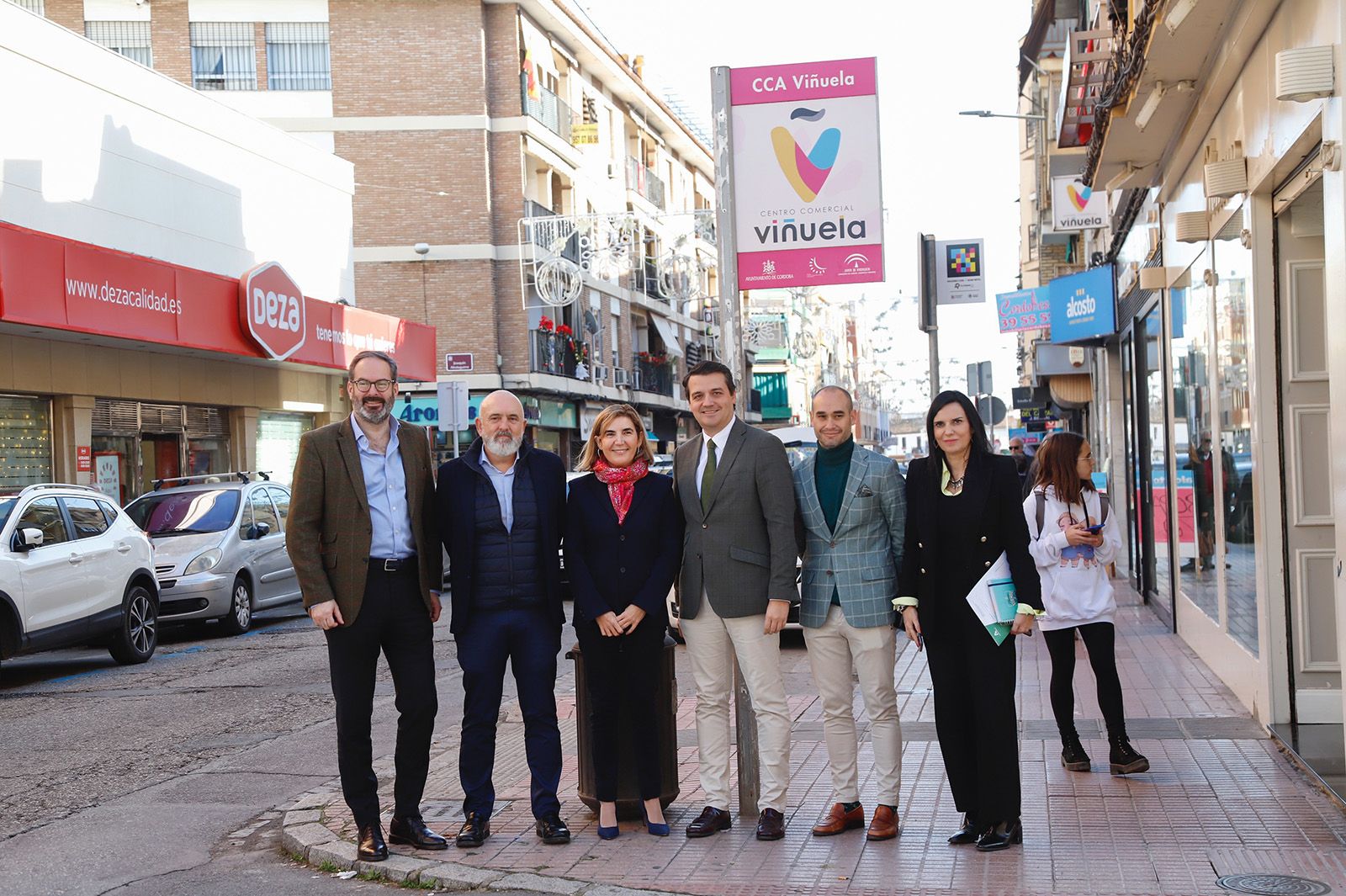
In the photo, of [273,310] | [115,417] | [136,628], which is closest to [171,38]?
[273,310]

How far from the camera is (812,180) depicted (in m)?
7.62

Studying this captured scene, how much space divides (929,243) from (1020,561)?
5.10 m

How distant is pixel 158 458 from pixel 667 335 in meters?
30.4

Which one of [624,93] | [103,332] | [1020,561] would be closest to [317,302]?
[103,332]

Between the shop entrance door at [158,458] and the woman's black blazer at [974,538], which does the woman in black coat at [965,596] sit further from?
the shop entrance door at [158,458]

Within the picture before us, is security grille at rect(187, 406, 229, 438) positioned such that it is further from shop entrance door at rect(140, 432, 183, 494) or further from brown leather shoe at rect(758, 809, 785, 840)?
brown leather shoe at rect(758, 809, 785, 840)

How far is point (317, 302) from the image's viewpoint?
82.8ft

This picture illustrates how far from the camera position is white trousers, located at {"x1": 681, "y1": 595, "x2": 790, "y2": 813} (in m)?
6.48

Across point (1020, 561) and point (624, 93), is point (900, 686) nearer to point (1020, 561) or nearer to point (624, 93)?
point (1020, 561)

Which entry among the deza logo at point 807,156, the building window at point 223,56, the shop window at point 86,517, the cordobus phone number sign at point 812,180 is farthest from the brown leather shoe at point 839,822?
the building window at point 223,56

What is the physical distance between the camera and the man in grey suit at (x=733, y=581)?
6430 mm

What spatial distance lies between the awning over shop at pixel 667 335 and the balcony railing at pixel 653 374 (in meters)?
0.51

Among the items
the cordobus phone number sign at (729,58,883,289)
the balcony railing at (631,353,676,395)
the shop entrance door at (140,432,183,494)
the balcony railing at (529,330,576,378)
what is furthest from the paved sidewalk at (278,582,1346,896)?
the balcony railing at (631,353,676,395)

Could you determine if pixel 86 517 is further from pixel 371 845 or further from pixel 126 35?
pixel 126 35
